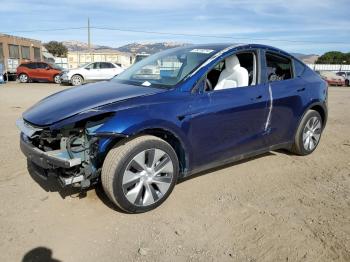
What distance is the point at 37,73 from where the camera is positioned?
2314 centimetres

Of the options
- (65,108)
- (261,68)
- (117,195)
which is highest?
(261,68)

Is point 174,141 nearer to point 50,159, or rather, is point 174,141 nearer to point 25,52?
point 50,159

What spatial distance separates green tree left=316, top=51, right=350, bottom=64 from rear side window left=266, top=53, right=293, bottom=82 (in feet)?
236

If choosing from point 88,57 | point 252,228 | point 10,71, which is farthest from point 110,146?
point 88,57

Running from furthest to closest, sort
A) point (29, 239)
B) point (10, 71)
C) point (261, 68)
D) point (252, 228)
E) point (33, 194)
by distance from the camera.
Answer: point (10, 71), point (261, 68), point (33, 194), point (252, 228), point (29, 239)

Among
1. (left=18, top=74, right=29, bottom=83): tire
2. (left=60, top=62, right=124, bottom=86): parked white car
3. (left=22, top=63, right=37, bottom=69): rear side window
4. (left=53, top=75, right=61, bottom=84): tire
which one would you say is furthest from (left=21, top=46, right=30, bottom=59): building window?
(left=60, top=62, right=124, bottom=86): parked white car

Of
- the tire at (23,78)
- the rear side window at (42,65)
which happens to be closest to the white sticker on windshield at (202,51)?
the rear side window at (42,65)

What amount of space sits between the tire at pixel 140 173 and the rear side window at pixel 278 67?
79.2 inches

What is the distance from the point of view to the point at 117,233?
10.4ft

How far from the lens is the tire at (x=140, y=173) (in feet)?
10.7

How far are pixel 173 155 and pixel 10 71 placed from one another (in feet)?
83.8

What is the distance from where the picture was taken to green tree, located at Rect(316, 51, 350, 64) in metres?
70.5

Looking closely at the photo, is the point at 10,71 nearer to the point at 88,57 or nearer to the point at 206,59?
the point at 88,57

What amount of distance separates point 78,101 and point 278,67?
288 cm
